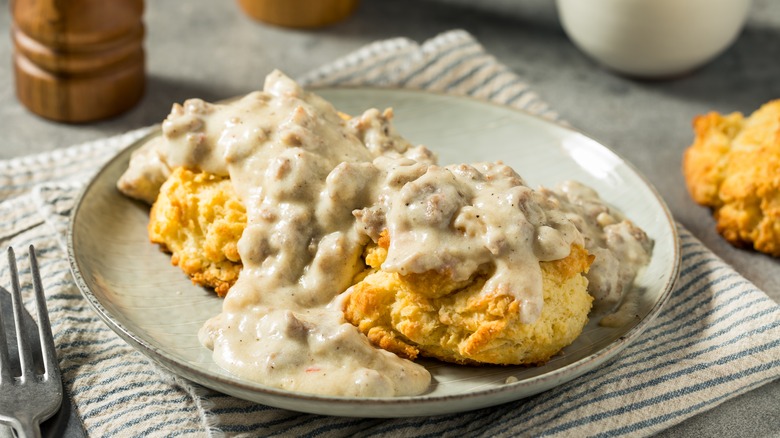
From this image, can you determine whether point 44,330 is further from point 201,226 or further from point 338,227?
point 338,227

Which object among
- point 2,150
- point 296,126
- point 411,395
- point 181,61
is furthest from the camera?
point 181,61

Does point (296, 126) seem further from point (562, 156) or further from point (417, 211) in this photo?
point (562, 156)

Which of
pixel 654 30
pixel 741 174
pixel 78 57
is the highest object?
pixel 654 30

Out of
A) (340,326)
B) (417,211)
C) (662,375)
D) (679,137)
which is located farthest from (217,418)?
(679,137)

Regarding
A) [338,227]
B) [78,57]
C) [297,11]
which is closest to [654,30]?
[297,11]

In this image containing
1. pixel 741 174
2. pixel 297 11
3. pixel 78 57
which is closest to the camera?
pixel 741 174

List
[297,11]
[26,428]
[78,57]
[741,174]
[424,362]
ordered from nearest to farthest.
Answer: [26,428] < [424,362] < [741,174] < [78,57] < [297,11]
